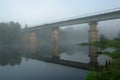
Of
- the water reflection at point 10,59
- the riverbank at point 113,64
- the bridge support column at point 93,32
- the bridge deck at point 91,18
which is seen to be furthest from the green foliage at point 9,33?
the riverbank at point 113,64

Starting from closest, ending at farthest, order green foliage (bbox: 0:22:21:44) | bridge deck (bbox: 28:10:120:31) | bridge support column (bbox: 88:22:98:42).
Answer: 1. bridge deck (bbox: 28:10:120:31)
2. bridge support column (bbox: 88:22:98:42)
3. green foliage (bbox: 0:22:21:44)

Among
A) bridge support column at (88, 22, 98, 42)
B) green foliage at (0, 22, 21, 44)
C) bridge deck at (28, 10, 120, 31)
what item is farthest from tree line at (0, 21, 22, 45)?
bridge support column at (88, 22, 98, 42)

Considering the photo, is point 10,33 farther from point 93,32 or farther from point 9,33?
point 93,32

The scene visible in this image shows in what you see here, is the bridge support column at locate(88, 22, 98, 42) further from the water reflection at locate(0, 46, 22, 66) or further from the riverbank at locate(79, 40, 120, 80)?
the riverbank at locate(79, 40, 120, 80)

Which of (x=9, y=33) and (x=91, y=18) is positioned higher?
(x=91, y=18)

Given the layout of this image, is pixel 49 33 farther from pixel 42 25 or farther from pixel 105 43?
pixel 105 43

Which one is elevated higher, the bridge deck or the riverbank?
the bridge deck

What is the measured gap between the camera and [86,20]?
62.2 meters

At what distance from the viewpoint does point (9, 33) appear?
12012cm

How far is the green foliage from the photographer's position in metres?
118

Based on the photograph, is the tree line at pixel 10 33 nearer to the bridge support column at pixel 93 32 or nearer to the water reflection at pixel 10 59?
the water reflection at pixel 10 59

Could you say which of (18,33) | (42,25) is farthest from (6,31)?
(42,25)

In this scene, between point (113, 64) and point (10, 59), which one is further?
point (10, 59)

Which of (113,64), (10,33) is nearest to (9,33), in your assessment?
(10,33)
